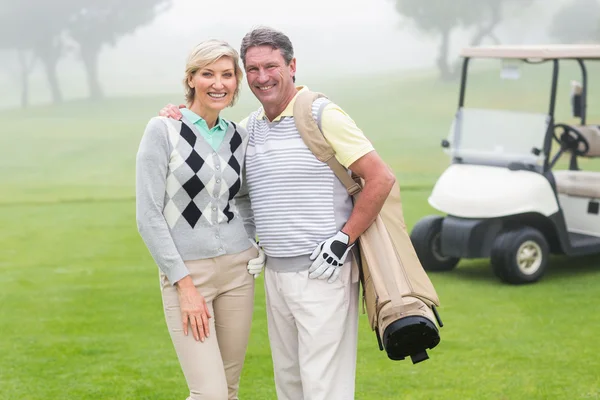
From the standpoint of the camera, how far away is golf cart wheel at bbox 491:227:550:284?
7.04 m

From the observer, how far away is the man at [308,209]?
3.20 m

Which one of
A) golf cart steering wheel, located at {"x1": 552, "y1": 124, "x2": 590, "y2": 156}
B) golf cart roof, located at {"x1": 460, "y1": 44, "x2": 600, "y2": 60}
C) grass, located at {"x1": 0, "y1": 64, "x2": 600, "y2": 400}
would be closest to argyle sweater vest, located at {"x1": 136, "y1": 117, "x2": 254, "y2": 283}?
grass, located at {"x1": 0, "y1": 64, "x2": 600, "y2": 400}

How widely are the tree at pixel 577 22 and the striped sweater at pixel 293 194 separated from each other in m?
20.6

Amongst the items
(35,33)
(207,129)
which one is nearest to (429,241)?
(207,129)

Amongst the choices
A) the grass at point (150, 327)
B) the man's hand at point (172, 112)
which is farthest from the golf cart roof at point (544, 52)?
the man's hand at point (172, 112)

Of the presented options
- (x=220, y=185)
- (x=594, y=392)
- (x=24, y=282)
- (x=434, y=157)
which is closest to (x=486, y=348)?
(x=594, y=392)

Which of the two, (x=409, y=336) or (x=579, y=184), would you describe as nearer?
(x=409, y=336)

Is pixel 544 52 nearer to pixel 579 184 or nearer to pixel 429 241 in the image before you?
pixel 579 184

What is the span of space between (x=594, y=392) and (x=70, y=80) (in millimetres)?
19602

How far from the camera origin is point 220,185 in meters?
3.22

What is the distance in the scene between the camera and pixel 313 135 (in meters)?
3.19

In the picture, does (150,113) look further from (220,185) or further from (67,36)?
(220,185)

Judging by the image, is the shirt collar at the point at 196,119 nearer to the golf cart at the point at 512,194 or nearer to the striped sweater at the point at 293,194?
the striped sweater at the point at 293,194

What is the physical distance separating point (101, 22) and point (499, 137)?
645 inches
